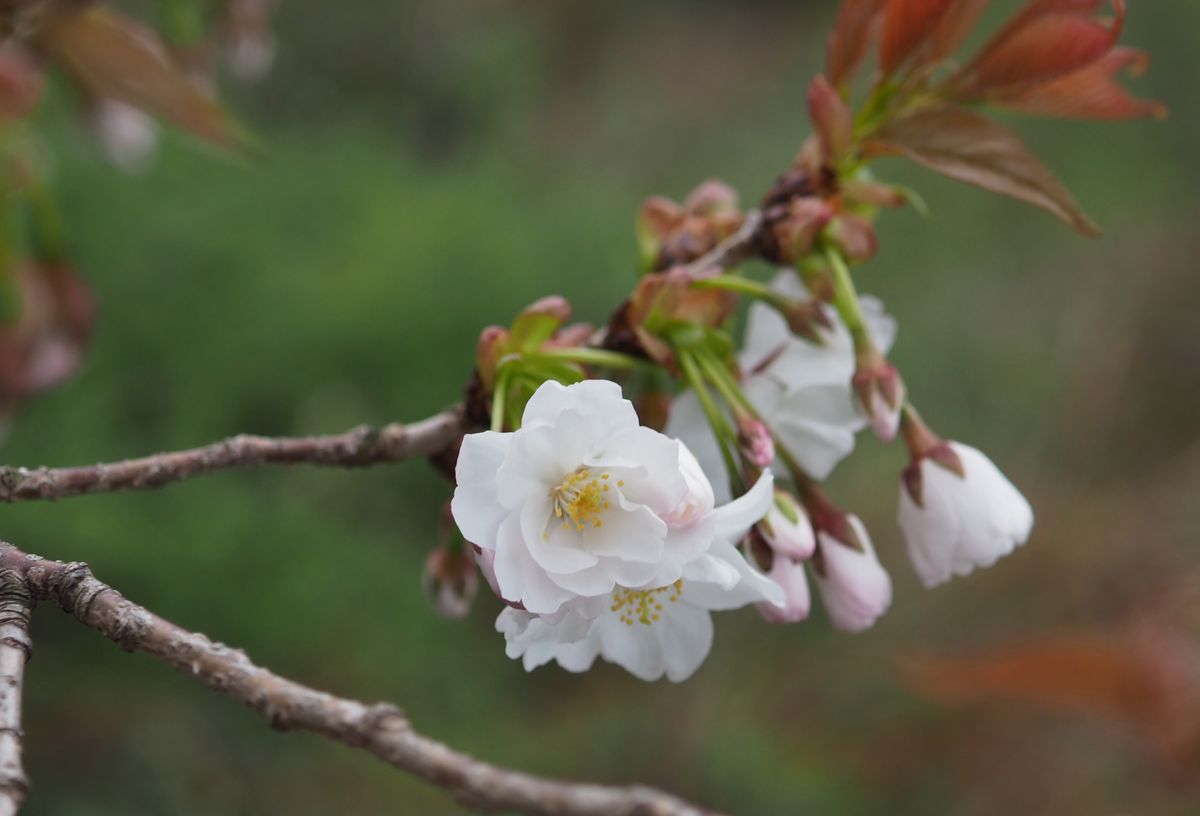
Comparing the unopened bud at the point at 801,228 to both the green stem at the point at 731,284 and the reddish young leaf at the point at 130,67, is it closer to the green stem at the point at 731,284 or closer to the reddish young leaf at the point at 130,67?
the green stem at the point at 731,284

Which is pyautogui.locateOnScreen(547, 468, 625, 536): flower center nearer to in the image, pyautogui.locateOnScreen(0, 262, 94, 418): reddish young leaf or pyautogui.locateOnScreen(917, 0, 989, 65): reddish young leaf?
pyautogui.locateOnScreen(917, 0, 989, 65): reddish young leaf

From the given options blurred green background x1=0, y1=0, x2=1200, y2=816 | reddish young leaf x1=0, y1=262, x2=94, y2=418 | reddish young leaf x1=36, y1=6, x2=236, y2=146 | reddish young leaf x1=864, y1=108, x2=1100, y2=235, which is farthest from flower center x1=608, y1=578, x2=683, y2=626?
blurred green background x1=0, y1=0, x2=1200, y2=816

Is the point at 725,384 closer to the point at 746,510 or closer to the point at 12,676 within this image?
the point at 746,510

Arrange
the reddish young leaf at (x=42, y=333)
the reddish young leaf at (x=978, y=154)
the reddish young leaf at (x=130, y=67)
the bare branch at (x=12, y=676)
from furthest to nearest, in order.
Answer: the reddish young leaf at (x=42, y=333) < the reddish young leaf at (x=130, y=67) < the reddish young leaf at (x=978, y=154) < the bare branch at (x=12, y=676)

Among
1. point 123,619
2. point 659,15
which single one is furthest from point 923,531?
point 659,15

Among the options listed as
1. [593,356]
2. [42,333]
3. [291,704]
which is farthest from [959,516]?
[42,333]

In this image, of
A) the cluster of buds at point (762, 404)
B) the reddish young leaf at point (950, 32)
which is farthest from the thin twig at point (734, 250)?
the reddish young leaf at point (950, 32)

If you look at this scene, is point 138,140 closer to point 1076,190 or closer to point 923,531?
point 923,531
